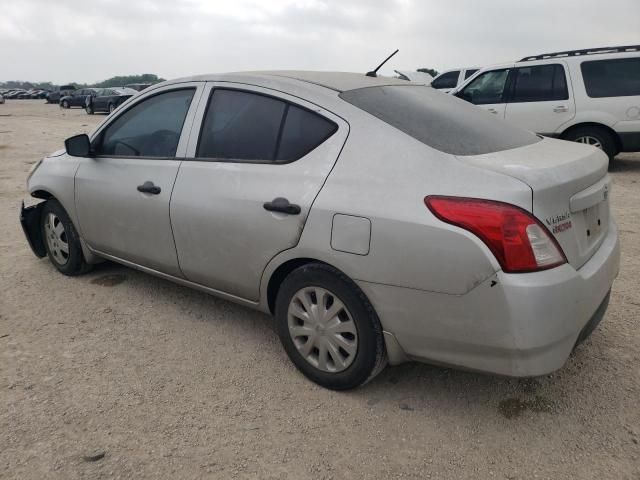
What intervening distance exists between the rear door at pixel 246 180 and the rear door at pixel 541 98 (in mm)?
6673

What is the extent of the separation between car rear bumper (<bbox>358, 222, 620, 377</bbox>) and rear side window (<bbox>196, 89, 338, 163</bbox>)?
83 cm

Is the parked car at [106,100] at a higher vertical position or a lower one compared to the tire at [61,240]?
higher

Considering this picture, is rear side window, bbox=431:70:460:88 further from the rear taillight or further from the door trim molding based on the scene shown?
the rear taillight

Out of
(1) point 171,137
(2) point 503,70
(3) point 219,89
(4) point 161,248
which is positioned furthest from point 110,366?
(2) point 503,70

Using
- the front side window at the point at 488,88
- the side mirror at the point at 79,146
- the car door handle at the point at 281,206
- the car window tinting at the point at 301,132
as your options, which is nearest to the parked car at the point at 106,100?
the front side window at the point at 488,88

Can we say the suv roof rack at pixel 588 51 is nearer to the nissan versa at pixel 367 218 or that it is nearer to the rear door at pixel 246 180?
the nissan versa at pixel 367 218

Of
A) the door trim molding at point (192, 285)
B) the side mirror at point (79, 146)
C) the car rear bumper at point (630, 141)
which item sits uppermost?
the side mirror at point (79, 146)

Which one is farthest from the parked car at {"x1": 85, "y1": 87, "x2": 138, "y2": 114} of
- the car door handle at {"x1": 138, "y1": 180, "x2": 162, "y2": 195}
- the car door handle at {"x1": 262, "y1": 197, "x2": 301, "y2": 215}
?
the car door handle at {"x1": 262, "y1": 197, "x2": 301, "y2": 215}

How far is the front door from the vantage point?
3367mm

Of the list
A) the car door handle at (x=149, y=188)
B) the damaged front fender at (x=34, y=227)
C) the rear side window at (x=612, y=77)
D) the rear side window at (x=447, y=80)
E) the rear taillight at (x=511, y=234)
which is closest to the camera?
the rear taillight at (x=511, y=234)

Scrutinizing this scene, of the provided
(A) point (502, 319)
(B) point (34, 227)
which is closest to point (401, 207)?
(A) point (502, 319)

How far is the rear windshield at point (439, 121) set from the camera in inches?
101

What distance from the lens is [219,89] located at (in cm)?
323

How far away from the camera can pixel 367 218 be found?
93.9 inches
